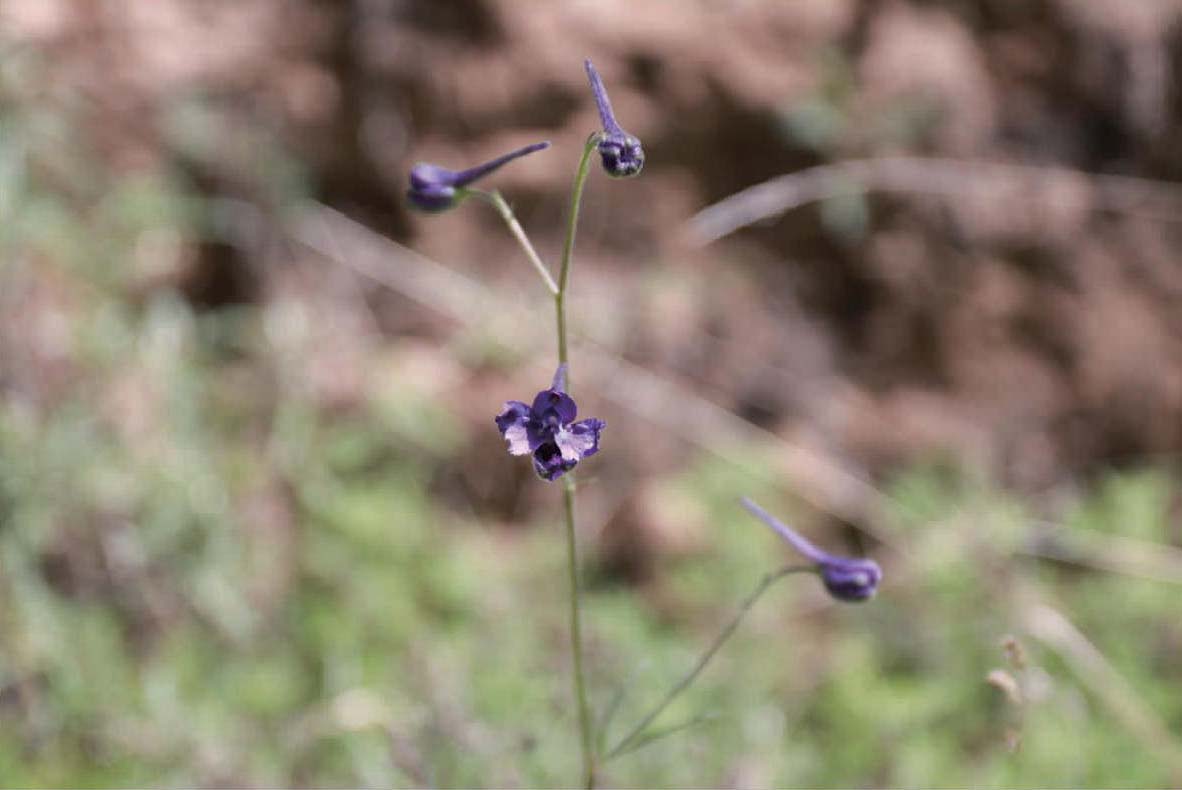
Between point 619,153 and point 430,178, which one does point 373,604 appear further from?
point 619,153

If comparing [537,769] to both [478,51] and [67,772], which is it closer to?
[67,772]

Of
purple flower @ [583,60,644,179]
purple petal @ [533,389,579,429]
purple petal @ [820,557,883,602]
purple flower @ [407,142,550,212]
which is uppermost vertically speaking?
purple flower @ [583,60,644,179]

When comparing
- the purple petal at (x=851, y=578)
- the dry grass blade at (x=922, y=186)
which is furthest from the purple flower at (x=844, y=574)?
the dry grass blade at (x=922, y=186)

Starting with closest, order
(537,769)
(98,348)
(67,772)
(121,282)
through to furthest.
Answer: (537,769), (67,772), (98,348), (121,282)

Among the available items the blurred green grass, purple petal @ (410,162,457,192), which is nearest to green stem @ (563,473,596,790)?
purple petal @ (410,162,457,192)

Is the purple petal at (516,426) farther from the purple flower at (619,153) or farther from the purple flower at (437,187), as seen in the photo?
the purple flower at (437,187)

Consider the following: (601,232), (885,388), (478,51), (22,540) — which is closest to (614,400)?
(601,232)

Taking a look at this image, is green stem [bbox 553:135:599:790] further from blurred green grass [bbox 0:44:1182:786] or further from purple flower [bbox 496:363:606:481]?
blurred green grass [bbox 0:44:1182:786]
